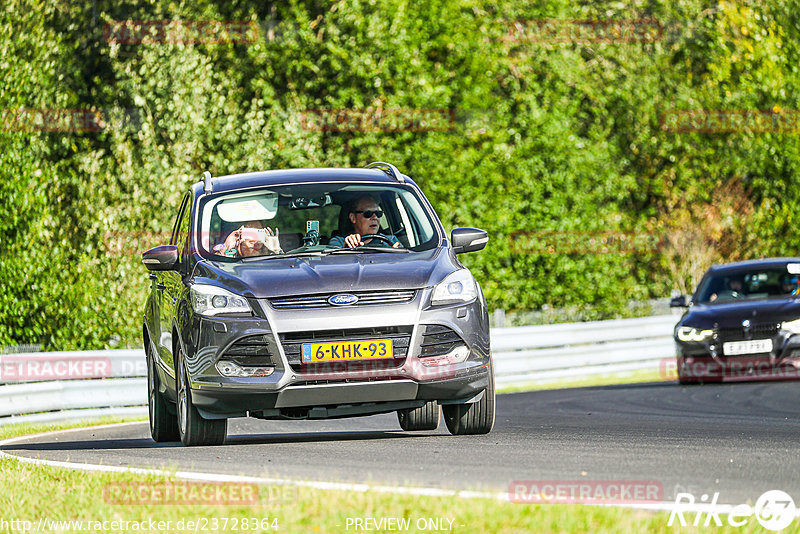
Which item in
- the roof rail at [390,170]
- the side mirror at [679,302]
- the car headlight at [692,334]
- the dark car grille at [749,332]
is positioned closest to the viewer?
the roof rail at [390,170]

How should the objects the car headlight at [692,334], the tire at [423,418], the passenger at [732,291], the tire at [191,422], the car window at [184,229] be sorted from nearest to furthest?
the tire at [191,422]
the car window at [184,229]
the tire at [423,418]
the car headlight at [692,334]
the passenger at [732,291]

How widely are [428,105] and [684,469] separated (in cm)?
2325

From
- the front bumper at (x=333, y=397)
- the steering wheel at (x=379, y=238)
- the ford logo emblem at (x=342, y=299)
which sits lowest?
the front bumper at (x=333, y=397)

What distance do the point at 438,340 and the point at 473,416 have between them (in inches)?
43.8

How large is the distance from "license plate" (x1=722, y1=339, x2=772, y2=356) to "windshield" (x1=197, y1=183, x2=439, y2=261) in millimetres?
8105

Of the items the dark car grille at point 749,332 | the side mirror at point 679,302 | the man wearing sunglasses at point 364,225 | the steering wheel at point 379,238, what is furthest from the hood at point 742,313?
the steering wheel at point 379,238

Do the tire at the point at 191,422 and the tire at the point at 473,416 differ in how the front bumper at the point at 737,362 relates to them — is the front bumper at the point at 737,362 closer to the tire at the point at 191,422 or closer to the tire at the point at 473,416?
the tire at the point at 473,416

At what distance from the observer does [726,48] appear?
36.4m

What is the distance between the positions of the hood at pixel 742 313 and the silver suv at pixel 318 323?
824 centimetres

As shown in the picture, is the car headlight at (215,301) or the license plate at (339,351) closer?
the license plate at (339,351)

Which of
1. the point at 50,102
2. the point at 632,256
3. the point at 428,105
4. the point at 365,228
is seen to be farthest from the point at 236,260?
the point at 632,256

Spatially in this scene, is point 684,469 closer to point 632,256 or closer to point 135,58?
point 135,58

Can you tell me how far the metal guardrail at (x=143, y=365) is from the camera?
54.0 ft

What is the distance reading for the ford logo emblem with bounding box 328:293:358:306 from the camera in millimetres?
8891
